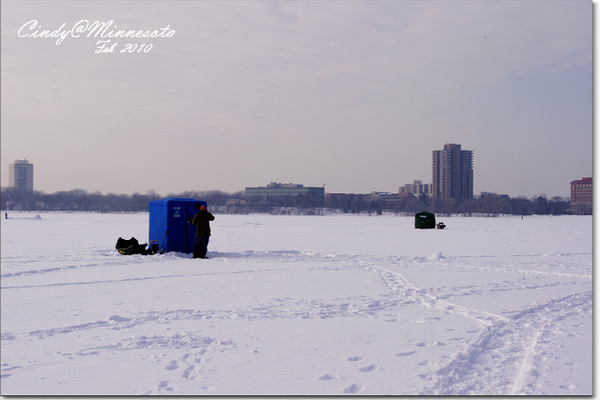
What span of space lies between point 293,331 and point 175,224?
35.6ft

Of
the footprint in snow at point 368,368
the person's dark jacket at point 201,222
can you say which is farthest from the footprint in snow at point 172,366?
the person's dark jacket at point 201,222

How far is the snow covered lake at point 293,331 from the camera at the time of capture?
4.68 m

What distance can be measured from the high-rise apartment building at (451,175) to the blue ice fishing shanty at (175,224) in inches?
1518

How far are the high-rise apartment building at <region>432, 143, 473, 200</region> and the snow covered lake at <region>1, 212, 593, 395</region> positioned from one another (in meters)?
42.2

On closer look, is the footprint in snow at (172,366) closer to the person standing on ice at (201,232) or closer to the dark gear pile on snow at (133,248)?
the person standing on ice at (201,232)

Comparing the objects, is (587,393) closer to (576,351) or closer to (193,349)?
(576,351)

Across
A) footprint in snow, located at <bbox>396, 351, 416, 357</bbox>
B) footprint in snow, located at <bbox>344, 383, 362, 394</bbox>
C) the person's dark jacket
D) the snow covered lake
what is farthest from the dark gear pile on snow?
footprint in snow, located at <bbox>344, 383, 362, 394</bbox>

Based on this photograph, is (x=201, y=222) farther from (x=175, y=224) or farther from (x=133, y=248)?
(x=133, y=248)

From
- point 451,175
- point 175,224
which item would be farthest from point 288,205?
point 175,224

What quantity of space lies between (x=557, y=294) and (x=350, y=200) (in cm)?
11757

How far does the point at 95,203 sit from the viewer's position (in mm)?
93375

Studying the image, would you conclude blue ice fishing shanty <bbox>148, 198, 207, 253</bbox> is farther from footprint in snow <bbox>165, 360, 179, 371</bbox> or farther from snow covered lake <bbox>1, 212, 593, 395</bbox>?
footprint in snow <bbox>165, 360, 179, 371</bbox>

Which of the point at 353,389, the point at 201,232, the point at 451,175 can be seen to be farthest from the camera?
the point at 451,175

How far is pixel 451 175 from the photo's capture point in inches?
2682
